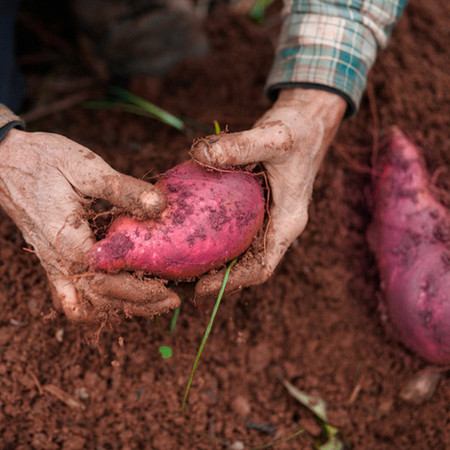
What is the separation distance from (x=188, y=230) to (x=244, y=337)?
1.86 ft

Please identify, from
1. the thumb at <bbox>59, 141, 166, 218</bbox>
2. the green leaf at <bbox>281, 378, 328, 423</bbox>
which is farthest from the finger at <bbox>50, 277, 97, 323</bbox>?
the green leaf at <bbox>281, 378, 328, 423</bbox>

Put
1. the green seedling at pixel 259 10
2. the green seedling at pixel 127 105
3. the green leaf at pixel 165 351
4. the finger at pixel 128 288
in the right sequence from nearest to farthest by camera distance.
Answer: the finger at pixel 128 288
the green leaf at pixel 165 351
the green seedling at pixel 127 105
the green seedling at pixel 259 10

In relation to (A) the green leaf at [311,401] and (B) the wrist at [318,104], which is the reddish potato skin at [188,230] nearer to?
(B) the wrist at [318,104]

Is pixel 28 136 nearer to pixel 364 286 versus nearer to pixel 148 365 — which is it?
pixel 148 365

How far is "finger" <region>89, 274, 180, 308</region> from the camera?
3.50 ft

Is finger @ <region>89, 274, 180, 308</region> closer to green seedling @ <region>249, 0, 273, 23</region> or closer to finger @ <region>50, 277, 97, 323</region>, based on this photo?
finger @ <region>50, 277, 97, 323</region>

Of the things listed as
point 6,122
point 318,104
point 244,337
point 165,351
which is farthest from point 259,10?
point 165,351

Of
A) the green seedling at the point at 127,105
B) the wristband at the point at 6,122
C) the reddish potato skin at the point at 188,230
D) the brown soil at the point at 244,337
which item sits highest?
the wristband at the point at 6,122

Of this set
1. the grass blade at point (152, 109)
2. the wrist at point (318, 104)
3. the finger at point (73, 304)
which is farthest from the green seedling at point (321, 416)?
the grass blade at point (152, 109)

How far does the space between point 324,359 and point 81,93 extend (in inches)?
58.9

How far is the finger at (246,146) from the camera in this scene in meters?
1.09

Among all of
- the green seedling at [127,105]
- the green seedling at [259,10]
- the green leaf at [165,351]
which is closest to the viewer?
the green leaf at [165,351]

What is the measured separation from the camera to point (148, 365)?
1.42 metres

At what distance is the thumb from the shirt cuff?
62cm
